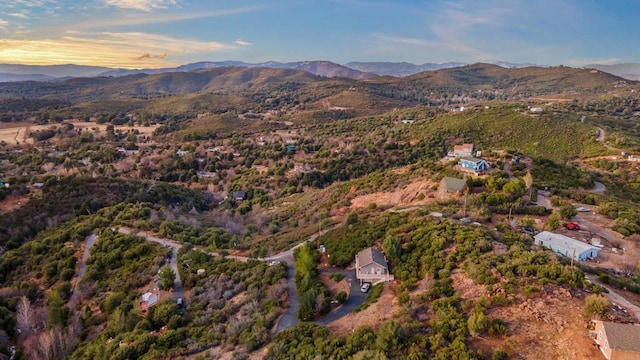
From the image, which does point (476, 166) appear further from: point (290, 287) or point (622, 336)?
point (622, 336)

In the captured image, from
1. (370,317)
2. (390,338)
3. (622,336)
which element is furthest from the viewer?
(370,317)

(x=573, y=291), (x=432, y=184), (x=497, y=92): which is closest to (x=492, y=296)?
(x=573, y=291)

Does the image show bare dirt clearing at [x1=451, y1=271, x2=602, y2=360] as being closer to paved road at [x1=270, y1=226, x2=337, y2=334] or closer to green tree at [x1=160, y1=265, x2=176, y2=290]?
paved road at [x1=270, y1=226, x2=337, y2=334]

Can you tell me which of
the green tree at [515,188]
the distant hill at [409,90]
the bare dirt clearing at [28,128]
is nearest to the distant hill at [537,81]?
the distant hill at [409,90]

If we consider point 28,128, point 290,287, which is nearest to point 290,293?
point 290,287

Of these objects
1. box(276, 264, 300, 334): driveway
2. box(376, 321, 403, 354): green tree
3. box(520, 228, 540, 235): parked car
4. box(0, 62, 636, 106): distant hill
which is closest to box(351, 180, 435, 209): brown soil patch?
box(520, 228, 540, 235): parked car
